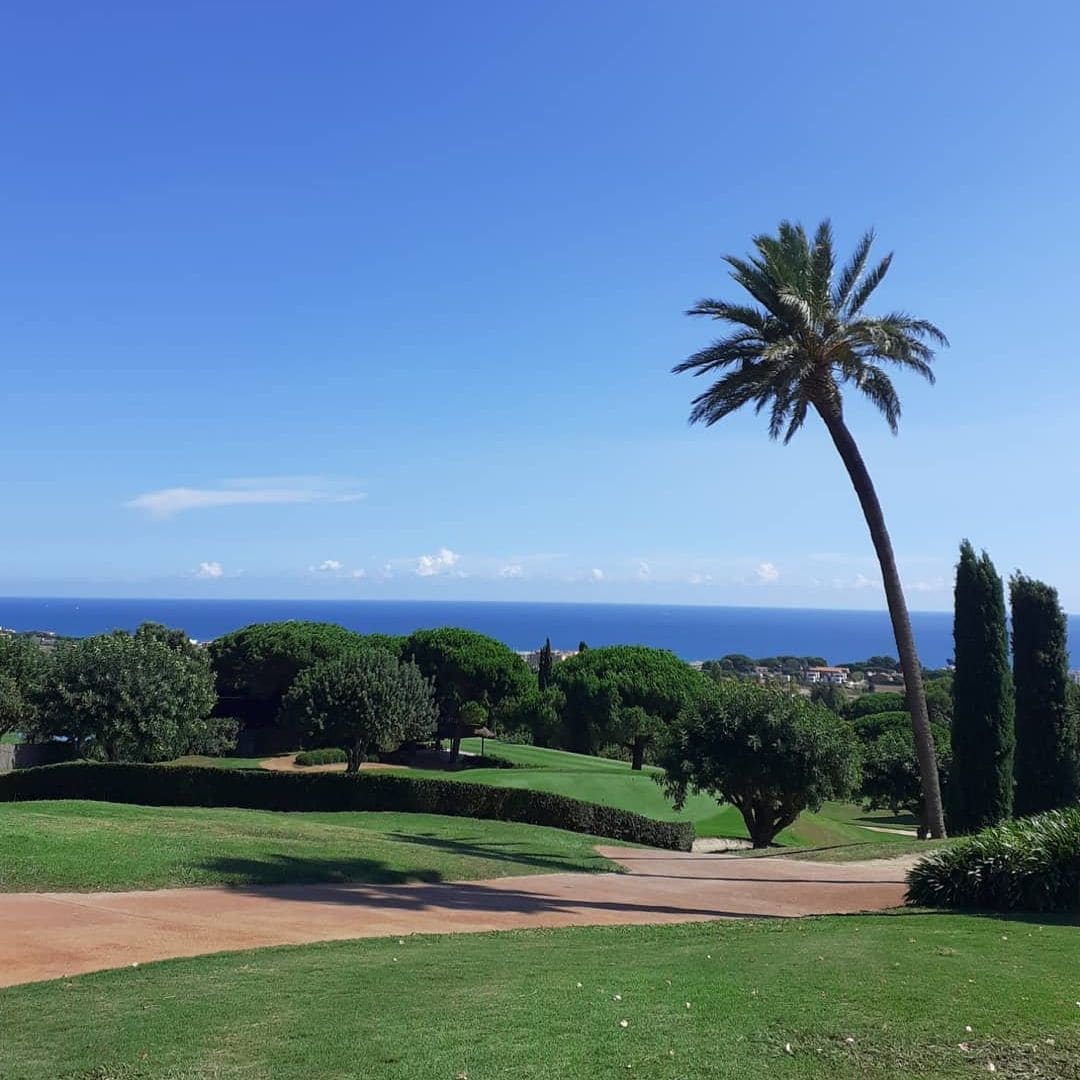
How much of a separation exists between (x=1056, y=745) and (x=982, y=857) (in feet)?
41.3

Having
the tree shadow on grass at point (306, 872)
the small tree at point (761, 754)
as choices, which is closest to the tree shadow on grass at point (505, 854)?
the tree shadow on grass at point (306, 872)

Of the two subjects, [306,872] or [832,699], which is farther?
[832,699]

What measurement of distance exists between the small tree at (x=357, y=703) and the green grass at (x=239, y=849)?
13.3 metres

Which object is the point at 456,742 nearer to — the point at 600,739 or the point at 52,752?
the point at 600,739

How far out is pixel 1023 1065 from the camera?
5.96m

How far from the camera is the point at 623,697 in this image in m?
60.1

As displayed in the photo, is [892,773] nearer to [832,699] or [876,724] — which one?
[876,724]

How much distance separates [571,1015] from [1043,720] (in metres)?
22.3

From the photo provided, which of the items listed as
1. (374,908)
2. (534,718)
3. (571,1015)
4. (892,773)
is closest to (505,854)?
(374,908)

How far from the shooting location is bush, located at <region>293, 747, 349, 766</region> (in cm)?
5334

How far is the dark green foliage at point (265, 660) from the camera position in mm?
66312

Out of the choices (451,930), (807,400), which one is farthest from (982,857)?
(807,400)

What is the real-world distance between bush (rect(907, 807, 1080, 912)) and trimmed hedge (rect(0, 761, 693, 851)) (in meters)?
12.3

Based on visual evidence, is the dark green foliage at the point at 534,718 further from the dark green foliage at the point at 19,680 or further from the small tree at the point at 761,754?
the small tree at the point at 761,754
